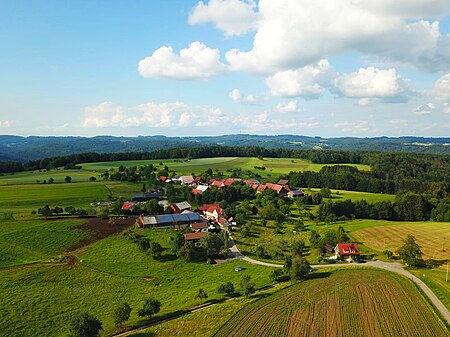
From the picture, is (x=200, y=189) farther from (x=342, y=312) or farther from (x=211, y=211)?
(x=342, y=312)

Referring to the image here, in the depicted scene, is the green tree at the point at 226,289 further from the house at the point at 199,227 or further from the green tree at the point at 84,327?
the house at the point at 199,227

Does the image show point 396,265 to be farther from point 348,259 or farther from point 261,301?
point 261,301

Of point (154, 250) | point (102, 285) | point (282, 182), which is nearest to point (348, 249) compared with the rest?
point (154, 250)

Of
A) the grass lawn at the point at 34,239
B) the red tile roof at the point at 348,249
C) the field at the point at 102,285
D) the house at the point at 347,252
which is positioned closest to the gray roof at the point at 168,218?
the field at the point at 102,285

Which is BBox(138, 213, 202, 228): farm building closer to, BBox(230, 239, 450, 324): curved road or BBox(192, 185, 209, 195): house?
BBox(230, 239, 450, 324): curved road

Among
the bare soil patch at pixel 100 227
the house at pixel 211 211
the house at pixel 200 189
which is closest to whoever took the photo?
the bare soil patch at pixel 100 227

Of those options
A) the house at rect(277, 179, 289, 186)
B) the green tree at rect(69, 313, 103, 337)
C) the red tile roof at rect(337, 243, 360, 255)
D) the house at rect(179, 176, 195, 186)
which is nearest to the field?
the green tree at rect(69, 313, 103, 337)

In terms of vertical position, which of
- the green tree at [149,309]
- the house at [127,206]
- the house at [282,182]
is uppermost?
the house at [282,182]
